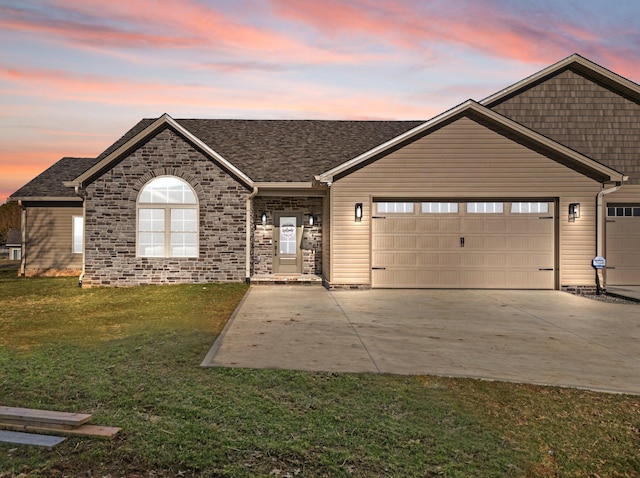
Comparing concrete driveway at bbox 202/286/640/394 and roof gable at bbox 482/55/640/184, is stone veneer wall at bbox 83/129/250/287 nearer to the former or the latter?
concrete driveway at bbox 202/286/640/394

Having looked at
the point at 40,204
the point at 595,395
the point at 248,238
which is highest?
the point at 40,204

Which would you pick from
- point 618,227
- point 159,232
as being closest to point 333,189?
point 159,232

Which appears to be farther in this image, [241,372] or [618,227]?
[618,227]

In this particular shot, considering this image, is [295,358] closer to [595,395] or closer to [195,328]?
[195,328]

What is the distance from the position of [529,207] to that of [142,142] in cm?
1219

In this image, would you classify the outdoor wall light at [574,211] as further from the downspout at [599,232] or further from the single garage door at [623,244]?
the single garage door at [623,244]

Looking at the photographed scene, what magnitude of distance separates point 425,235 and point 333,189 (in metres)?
3.11

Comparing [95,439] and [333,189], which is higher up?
[333,189]

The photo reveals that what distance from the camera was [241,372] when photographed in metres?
5.57

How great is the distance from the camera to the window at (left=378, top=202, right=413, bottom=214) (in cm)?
1388

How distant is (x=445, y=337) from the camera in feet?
25.5

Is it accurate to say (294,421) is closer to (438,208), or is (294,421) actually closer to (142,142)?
(438,208)

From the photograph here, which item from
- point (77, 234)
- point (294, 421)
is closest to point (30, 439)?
point (294, 421)

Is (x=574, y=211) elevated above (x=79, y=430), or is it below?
above
